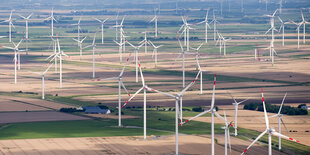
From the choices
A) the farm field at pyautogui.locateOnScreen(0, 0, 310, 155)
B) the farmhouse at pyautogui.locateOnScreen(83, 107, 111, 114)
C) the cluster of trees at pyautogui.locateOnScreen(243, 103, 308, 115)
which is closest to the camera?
the farm field at pyautogui.locateOnScreen(0, 0, 310, 155)

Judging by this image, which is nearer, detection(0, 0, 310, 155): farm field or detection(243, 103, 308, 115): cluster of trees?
detection(0, 0, 310, 155): farm field

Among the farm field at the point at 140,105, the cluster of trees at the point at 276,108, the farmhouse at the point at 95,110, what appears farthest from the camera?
the farmhouse at the point at 95,110

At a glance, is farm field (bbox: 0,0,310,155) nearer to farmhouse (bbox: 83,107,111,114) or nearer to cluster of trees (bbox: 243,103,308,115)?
farmhouse (bbox: 83,107,111,114)

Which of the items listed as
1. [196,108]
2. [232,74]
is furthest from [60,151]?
[232,74]

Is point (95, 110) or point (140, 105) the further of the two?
point (140, 105)

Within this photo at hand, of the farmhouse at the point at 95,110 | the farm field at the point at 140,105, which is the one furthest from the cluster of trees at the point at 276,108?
the farmhouse at the point at 95,110

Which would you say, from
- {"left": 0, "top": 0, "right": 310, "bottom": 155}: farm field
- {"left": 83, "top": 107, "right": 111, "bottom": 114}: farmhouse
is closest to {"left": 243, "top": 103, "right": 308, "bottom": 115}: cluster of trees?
{"left": 0, "top": 0, "right": 310, "bottom": 155}: farm field

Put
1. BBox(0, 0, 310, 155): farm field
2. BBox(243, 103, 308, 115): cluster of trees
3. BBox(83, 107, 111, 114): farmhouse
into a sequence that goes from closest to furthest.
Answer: BBox(0, 0, 310, 155): farm field
BBox(243, 103, 308, 115): cluster of trees
BBox(83, 107, 111, 114): farmhouse

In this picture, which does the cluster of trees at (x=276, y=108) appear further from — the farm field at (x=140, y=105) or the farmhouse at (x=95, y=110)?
the farmhouse at (x=95, y=110)

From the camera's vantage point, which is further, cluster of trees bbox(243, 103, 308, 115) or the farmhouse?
the farmhouse

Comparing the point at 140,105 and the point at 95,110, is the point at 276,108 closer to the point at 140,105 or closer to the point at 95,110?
the point at 140,105

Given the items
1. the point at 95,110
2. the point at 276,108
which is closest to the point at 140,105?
the point at 95,110

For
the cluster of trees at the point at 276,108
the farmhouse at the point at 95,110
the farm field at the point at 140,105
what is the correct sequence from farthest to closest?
1. the farmhouse at the point at 95,110
2. the cluster of trees at the point at 276,108
3. the farm field at the point at 140,105
